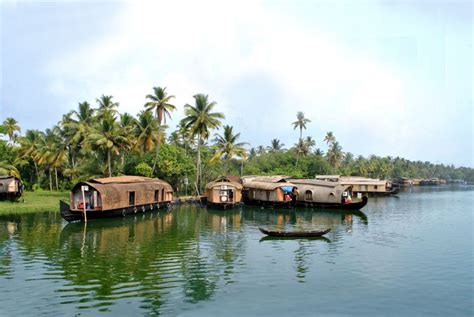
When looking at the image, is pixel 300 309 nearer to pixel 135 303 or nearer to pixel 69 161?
pixel 135 303

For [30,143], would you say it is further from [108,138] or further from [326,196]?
[326,196]

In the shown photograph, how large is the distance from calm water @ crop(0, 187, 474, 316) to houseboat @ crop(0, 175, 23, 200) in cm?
1071

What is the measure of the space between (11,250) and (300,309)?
1328 cm

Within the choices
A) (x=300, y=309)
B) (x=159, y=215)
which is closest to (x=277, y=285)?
(x=300, y=309)

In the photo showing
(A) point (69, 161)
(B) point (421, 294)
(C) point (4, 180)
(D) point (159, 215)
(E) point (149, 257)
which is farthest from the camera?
(A) point (69, 161)

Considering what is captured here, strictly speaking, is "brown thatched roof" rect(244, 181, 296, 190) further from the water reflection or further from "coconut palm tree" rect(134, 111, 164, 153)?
"coconut palm tree" rect(134, 111, 164, 153)

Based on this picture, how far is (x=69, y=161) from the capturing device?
53.3 metres

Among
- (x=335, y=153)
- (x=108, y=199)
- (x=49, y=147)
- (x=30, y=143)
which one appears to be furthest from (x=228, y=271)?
(x=335, y=153)

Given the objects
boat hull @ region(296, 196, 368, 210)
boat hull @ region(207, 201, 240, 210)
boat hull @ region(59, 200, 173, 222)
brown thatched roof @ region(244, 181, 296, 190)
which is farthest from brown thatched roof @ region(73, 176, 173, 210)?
boat hull @ region(296, 196, 368, 210)

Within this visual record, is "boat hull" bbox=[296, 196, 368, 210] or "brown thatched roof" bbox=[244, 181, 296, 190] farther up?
"brown thatched roof" bbox=[244, 181, 296, 190]

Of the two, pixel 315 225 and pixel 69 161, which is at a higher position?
pixel 69 161

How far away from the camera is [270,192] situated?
38.0 m

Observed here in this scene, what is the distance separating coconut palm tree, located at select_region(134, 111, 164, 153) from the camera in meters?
40.4

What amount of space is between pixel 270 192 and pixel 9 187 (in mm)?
22662
